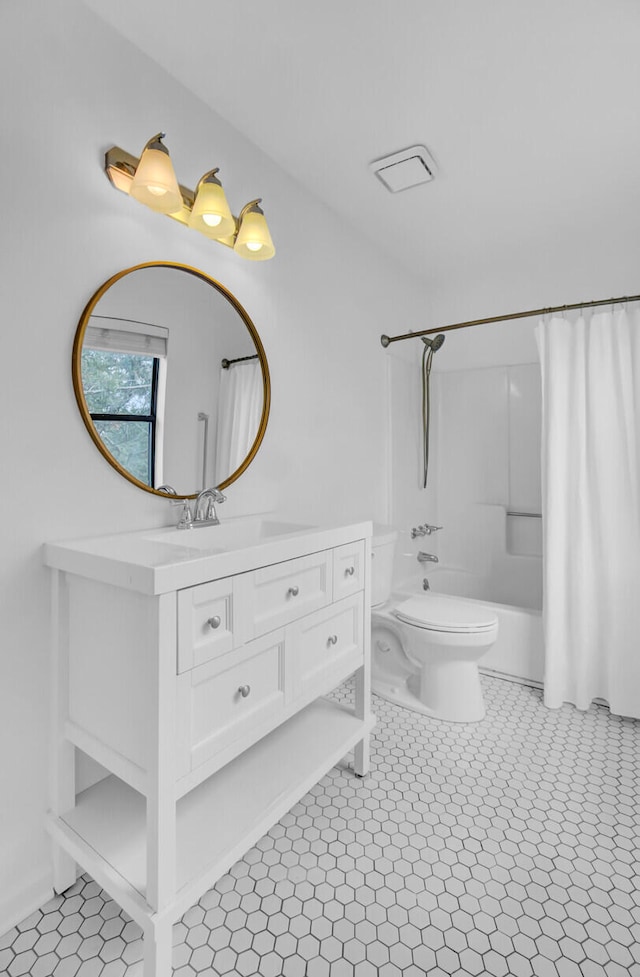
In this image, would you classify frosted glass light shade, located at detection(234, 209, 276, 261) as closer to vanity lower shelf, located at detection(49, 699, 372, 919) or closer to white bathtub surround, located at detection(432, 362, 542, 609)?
vanity lower shelf, located at detection(49, 699, 372, 919)

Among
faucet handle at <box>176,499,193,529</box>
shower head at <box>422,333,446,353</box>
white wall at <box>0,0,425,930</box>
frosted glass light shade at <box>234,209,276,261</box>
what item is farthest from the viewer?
shower head at <box>422,333,446,353</box>

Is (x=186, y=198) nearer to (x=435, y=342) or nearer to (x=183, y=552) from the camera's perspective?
(x=183, y=552)

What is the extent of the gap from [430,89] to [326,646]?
189 centimetres

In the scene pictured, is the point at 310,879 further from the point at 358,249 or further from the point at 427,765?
the point at 358,249

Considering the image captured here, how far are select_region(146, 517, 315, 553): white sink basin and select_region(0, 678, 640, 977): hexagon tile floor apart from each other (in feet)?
2.98

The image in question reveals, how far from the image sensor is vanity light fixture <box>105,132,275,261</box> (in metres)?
1.35

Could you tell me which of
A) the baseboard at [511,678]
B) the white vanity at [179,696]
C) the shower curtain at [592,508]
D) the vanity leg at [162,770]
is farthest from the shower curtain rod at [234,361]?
the baseboard at [511,678]

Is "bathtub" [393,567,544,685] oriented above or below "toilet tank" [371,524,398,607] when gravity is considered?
below

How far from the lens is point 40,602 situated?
1.30 meters

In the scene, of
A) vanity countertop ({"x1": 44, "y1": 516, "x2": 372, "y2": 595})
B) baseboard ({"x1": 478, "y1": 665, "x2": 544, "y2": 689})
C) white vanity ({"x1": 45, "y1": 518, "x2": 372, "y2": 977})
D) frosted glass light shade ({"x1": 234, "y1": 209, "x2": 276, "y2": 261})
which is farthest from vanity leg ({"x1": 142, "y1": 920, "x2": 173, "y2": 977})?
baseboard ({"x1": 478, "y1": 665, "x2": 544, "y2": 689})

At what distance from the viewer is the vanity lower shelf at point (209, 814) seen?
1.12m

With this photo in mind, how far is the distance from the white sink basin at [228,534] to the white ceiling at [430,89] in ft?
4.86

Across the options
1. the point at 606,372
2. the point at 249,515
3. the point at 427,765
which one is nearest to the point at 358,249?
the point at 606,372

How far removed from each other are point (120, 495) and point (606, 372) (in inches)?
85.4
